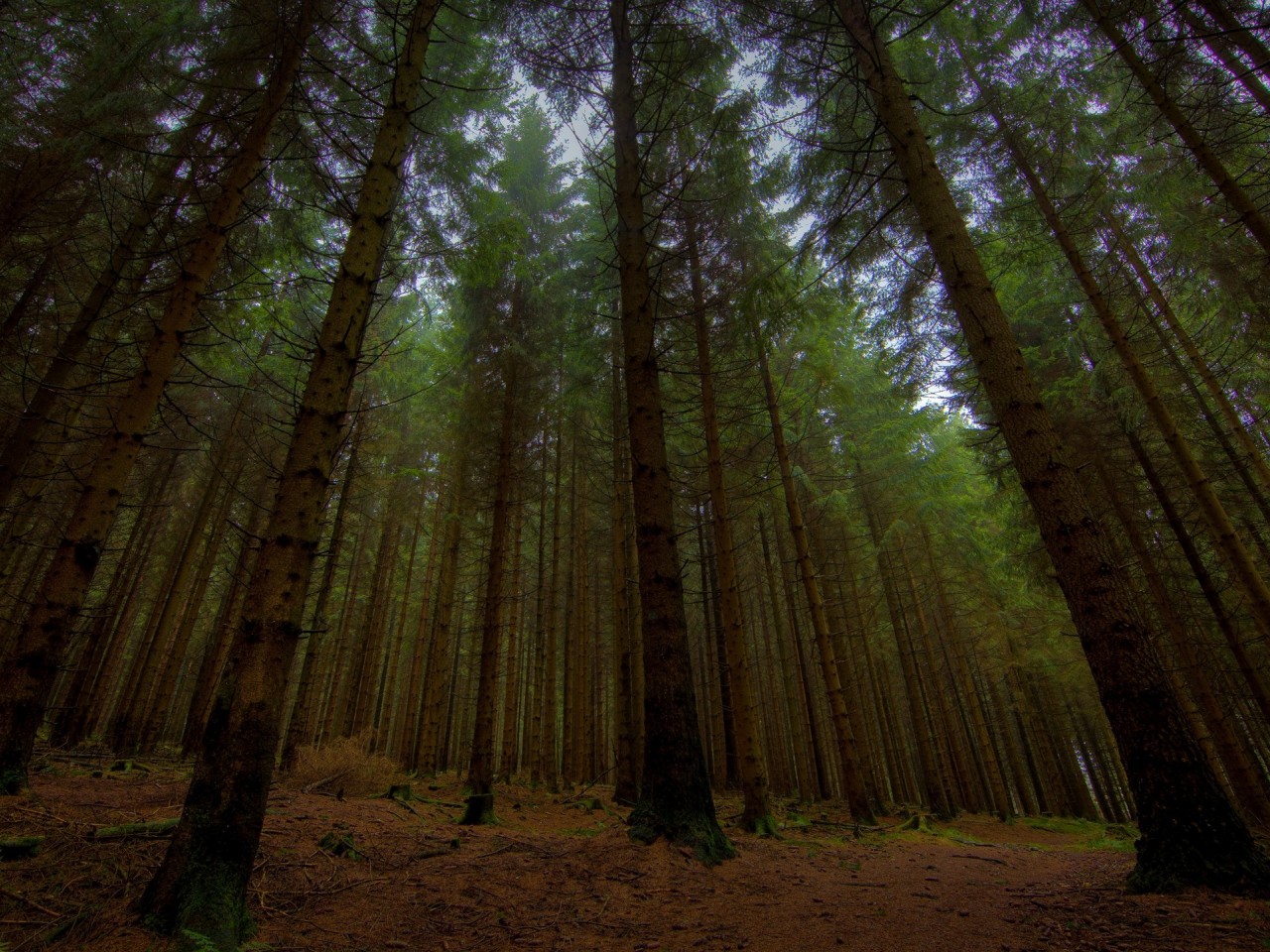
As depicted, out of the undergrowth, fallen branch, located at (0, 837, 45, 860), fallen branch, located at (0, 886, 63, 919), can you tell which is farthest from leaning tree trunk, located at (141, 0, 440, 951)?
the undergrowth

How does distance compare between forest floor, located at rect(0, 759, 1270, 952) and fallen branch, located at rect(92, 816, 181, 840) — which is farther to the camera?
fallen branch, located at rect(92, 816, 181, 840)

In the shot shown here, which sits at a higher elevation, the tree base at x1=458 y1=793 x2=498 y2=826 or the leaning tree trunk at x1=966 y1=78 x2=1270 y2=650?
the leaning tree trunk at x1=966 y1=78 x2=1270 y2=650

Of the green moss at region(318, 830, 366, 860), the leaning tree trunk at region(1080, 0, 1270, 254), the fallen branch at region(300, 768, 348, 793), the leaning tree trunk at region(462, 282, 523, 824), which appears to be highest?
the leaning tree trunk at region(1080, 0, 1270, 254)

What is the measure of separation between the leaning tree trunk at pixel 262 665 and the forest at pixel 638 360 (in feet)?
0.07

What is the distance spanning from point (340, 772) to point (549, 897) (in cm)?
647

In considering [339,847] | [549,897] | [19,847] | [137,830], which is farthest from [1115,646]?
[19,847]

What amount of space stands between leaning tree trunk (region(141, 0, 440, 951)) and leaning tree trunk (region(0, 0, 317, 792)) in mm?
2505

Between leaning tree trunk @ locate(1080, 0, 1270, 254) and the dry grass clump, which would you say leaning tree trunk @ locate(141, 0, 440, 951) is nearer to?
the dry grass clump

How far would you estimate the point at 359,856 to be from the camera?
402 centimetres

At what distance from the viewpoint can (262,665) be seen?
2885mm

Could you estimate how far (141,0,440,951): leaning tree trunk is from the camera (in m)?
2.48

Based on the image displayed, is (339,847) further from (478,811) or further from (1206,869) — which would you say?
(1206,869)

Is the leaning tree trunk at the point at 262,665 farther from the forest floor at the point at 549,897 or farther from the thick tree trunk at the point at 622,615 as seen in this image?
the thick tree trunk at the point at 622,615

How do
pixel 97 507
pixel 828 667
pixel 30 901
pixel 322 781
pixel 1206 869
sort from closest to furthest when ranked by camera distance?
pixel 30 901 → pixel 1206 869 → pixel 97 507 → pixel 322 781 → pixel 828 667
